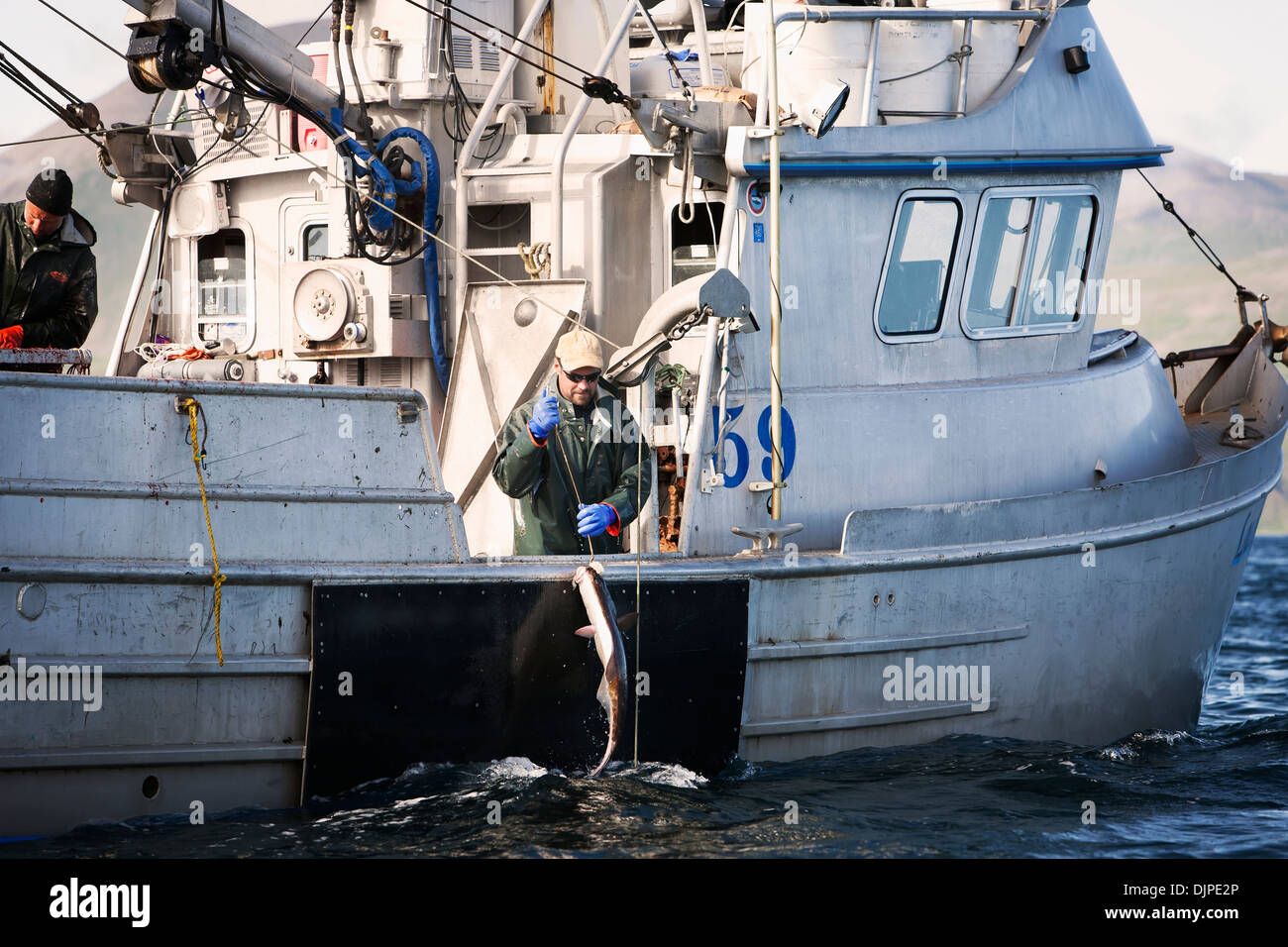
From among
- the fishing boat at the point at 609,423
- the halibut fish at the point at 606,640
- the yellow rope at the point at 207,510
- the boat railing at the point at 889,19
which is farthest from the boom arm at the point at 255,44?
the halibut fish at the point at 606,640

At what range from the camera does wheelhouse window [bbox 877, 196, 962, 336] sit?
7879mm

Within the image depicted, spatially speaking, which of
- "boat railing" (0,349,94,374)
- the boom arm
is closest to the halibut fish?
"boat railing" (0,349,94,374)

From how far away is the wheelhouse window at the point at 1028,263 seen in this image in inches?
323

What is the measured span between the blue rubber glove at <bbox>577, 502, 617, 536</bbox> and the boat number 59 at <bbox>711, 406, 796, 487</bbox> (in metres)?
0.70

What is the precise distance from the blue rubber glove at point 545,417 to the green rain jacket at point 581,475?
213mm

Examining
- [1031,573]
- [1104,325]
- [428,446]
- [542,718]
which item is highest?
[1104,325]

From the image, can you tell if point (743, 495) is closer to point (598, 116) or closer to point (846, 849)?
point (846, 849)

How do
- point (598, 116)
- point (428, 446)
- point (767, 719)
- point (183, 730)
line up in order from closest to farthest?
point (183, 730) → point (428, 446) → point (767, 719) → point (598, 116)

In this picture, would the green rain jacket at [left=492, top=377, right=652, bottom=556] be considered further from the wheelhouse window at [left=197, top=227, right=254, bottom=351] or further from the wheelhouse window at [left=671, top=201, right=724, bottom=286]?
the wheelhouse window at [left=197, top=227, right=254, bottom=351]

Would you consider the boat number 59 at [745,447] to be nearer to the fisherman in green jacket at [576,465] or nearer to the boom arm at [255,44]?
the fisherman in green jacket at [576,465]

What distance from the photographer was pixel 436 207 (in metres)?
7.98

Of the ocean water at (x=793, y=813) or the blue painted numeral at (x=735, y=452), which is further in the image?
the blue painted numeral at (x=735, y=452)
